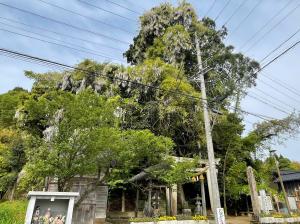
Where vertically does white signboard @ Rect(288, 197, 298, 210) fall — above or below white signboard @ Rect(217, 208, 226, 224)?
above

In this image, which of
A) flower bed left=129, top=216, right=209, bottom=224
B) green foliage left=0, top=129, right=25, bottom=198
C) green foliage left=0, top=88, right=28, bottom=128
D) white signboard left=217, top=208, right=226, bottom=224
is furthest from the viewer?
green foliage left=0, top=88, right=28, bottom=128

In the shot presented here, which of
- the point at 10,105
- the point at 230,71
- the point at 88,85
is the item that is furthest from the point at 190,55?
the point at 10,105

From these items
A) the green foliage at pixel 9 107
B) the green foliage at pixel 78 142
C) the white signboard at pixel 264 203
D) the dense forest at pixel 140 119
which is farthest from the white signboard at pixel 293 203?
the green foliage at pixel 9 107

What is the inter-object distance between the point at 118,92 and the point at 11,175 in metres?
8.02

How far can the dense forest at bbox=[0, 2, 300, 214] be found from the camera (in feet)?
28.8

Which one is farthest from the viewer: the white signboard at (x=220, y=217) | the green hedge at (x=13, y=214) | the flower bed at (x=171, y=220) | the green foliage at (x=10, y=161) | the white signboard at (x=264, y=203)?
the green foliage at (x=10, y=161)

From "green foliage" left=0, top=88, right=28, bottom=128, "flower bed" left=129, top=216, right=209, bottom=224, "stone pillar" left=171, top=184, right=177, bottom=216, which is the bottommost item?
"flower bed" left=129, top=216, right=209, bottom=224

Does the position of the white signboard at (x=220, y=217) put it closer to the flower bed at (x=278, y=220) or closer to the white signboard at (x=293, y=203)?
the flower bed at (x=278, y=220)

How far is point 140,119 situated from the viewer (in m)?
16.0

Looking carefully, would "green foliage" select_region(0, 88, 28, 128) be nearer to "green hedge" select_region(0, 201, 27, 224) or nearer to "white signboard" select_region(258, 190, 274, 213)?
"green hedge" select_region(0, 201, 27, 224)

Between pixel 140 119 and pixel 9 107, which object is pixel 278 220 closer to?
pixel 140 119

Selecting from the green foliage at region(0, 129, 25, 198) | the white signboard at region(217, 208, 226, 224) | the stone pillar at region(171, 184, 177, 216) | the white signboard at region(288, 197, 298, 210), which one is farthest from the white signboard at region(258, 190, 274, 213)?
the green foliage at region(0, 129, 25, 198)

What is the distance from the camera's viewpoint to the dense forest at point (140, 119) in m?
8.77

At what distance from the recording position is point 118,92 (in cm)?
1680
